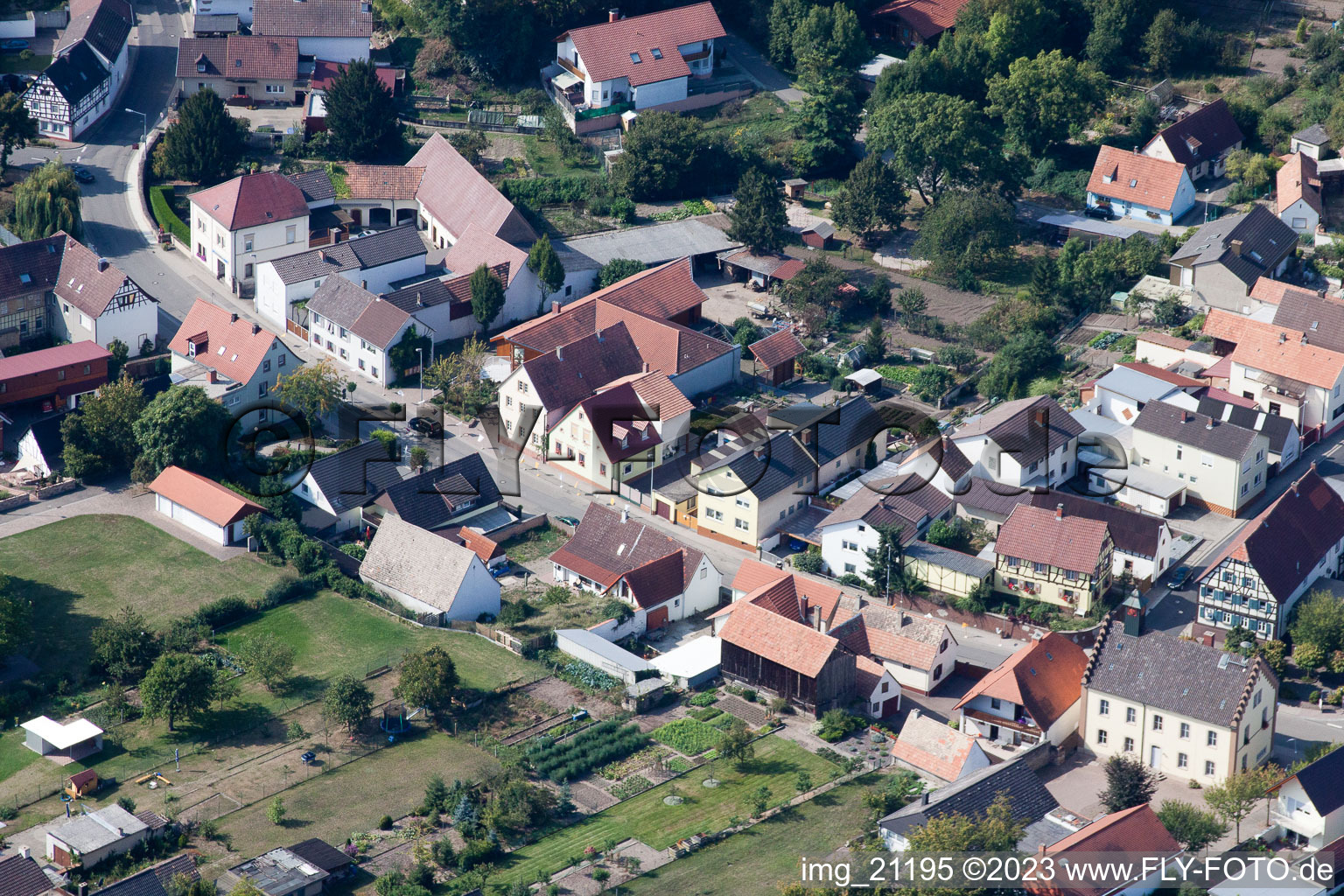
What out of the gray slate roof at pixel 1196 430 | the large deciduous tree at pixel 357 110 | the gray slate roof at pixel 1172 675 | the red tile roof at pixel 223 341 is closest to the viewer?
the gray slate roof at pixel 1172 675

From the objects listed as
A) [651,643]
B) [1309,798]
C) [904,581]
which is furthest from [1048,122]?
[1309,798]

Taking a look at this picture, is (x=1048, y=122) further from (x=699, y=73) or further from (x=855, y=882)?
(x=855, y=882)

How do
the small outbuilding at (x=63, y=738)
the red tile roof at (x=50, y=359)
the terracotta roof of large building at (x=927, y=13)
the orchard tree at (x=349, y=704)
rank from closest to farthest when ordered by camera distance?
the small outbuilding at (x=63, y=738) < the orchard tree at (x=349, y=704) < the red tile roof at (x=50, y=359) < the terracotta roof of large building at (x=927, y=13)

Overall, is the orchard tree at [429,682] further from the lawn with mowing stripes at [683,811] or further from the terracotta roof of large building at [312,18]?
the terracotta roof of large building at [312,18]

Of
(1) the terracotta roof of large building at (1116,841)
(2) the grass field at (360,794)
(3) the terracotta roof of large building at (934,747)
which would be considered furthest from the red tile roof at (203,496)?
(1) the terracotta roof of large building at (1116,841)

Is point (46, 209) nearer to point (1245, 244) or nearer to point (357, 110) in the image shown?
point (357, 110)

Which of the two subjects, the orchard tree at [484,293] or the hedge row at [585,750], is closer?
the hedge row at [585,750]
